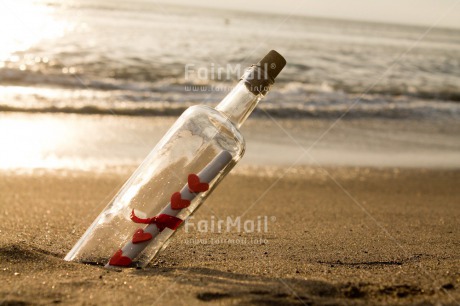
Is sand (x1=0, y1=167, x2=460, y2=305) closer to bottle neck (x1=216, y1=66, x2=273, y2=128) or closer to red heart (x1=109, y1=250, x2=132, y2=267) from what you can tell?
red heart (x1=109, y1=250, x2=132, y2=267)

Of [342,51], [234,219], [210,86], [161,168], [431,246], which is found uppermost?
[161,168]

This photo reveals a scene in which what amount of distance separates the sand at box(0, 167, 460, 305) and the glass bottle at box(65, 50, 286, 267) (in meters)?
0.09

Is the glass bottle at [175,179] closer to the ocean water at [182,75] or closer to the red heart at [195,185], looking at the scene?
the red heart at [195,185]

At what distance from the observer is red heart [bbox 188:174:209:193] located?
79.7 inches

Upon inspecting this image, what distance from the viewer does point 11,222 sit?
3488 mm

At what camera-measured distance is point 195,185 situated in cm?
203

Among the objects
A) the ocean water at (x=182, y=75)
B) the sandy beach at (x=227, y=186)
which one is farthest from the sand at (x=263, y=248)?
the ocean water at (x=182, y=75)

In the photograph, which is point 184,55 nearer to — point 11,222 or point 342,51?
point 342,51

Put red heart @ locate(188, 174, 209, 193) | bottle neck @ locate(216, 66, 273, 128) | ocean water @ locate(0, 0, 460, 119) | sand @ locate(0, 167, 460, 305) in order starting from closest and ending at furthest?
sand @ locate(0, 167, 460, 305)
red heart @ locate(188, 174, 209, 193)
bottle neck @ locate(216, 66, 273, 128)
ocean water @ locate(0, 0, 460, 119)

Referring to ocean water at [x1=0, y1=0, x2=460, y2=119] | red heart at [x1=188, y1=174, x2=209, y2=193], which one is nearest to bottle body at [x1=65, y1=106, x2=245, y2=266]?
red heart at [x1=188, y1=174, x2=209, y2=193]

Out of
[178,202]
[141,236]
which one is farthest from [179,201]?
[141,236]

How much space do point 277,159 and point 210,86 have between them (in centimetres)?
636

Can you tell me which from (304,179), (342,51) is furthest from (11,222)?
(342,51)

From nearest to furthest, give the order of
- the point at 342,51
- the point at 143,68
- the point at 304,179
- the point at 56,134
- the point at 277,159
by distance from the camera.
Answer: the point at 304,179 < the point at 277,159 < the point at 56,134 < the point at 143,68 < the point at 342,51
